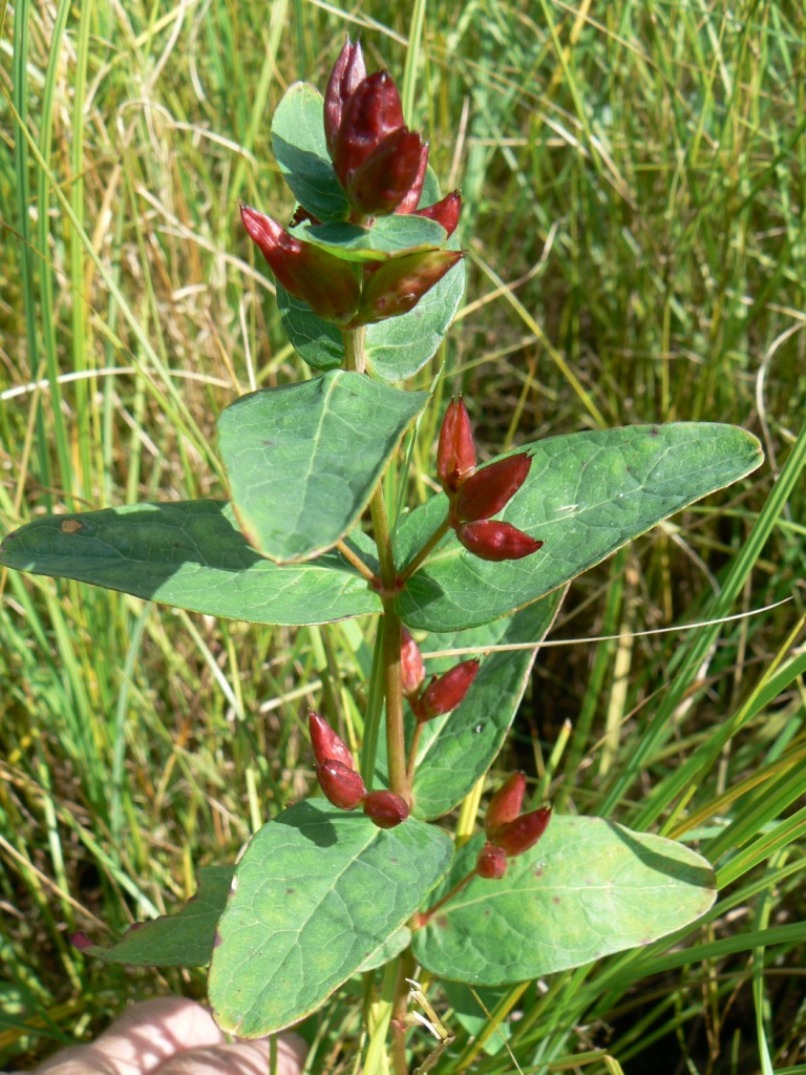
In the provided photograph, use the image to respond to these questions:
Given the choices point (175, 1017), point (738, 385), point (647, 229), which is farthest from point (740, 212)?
point (175, 1017)

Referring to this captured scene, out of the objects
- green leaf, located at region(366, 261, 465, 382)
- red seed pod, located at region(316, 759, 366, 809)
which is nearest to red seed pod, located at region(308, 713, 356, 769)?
red seed pod, located at region(316, 759, 366, 809)

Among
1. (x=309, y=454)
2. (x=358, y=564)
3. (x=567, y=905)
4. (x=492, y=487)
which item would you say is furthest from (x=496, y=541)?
(x=567, y=905)

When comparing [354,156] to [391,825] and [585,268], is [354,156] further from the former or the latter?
[585,268]

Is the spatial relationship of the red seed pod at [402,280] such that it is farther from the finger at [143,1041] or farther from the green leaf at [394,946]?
the finger at [143,1041]

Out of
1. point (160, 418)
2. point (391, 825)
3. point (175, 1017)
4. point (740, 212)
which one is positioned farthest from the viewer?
point (160, 418)

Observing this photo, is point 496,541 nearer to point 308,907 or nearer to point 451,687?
point 451,687

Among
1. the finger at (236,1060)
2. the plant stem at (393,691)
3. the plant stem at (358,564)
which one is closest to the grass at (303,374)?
the finger at (236,1060)
